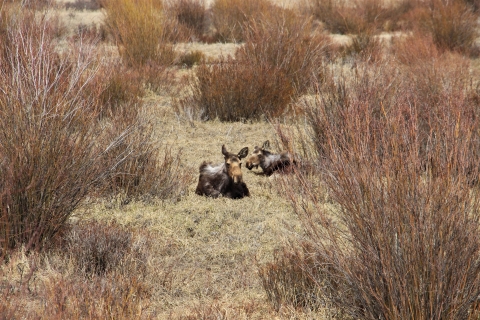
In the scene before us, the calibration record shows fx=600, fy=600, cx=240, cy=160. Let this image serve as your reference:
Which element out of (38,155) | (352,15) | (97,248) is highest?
(38,155)

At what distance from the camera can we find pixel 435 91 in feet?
27.5

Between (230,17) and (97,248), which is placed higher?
(97,248)

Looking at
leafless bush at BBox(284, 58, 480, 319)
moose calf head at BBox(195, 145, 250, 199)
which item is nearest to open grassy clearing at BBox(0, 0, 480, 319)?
leafless bush at BBox(284, 58, 480, 319)

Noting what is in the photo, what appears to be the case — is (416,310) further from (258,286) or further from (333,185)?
(258,286)

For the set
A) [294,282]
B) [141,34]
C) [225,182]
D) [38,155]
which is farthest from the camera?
[141,34]

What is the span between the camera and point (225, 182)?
5910mm

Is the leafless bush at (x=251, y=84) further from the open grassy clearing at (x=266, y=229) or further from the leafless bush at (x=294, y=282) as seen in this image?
the leafless bush at (x=294, y=282)

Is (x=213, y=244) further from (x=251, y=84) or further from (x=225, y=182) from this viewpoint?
(x=251, y=84)

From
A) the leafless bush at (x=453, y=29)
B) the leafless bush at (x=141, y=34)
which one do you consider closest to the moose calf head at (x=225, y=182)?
the leafless bush at (x=141, y=34)

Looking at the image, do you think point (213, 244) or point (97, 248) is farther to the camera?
point (213, 244)

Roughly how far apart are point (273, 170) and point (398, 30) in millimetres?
13446

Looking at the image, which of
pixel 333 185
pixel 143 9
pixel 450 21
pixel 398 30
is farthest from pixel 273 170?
pixel 398 30

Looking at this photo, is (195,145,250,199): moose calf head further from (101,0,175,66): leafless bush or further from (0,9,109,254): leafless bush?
(101,0,175,66): leafless bush

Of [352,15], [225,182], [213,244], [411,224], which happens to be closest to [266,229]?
[213,244]
